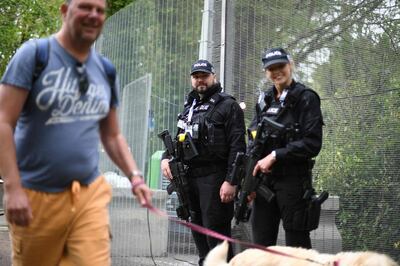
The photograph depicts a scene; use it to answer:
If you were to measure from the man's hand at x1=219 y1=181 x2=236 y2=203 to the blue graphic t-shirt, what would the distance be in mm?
2357

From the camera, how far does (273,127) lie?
495 centimetres

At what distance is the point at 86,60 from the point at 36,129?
0.45 metres

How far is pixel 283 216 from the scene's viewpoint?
5.02 metres

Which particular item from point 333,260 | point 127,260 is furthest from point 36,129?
point 127,260

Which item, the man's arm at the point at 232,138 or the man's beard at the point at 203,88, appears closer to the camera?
the man's arm at the point at 232,138

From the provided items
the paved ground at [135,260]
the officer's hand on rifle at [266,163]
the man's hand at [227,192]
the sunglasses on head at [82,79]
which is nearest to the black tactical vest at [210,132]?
the man's hand at [227,192]

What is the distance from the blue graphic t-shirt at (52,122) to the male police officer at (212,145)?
2.48m

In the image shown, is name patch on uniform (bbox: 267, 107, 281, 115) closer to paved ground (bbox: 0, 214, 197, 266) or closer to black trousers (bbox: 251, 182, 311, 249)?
black trousers (bbox: 251, 182, 311, 249)

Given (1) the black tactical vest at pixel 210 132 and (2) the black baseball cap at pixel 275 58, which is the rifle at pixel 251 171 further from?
(2) the black baseball cap at pixel 275 58

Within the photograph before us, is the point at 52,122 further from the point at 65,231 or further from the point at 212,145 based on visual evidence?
the point at 212,145

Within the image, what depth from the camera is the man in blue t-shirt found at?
10.0 feet

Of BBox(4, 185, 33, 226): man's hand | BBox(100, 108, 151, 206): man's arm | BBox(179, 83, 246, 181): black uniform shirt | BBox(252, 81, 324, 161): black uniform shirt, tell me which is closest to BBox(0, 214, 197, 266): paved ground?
BBox(179, 83, 246, 181): black uniform shirt

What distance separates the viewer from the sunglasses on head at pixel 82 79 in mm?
3212

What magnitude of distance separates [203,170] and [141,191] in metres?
2.43
